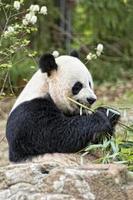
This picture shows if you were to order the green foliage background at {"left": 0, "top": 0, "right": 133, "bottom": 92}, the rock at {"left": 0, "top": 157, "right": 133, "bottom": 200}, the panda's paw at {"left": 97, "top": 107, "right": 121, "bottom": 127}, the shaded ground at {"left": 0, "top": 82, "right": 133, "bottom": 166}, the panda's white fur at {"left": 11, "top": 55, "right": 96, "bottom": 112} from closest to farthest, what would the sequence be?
the rock at {"left": 0, "top": 157, "right": 133, "bottom": 200} → the panda's paw at {"left": 97, "top": 107, "right": 121, "bottom": 127} → the panda's white fur at {"left": 11, "top": 55, "right": 96, "bottom": 112} → the shaded ground at {"left": 0, "top": 82, "right": 133, "bottom": 166} → the green foliage background at {"left": 0, "top": 0, "right": 133, "bottom": 92}

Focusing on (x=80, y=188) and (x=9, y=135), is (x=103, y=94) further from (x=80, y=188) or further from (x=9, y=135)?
(x=80, y=188)

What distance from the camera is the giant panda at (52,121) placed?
684 cm

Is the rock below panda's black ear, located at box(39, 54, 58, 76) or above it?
below

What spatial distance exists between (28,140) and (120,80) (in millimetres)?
10724

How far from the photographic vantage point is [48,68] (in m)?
7.15

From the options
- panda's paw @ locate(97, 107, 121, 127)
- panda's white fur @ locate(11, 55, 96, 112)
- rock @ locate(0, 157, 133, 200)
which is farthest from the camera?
panda's white fur @ locate(11, 55, 96, 112)

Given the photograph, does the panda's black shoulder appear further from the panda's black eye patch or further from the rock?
the rock

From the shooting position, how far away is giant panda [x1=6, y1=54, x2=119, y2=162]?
22.5 ft

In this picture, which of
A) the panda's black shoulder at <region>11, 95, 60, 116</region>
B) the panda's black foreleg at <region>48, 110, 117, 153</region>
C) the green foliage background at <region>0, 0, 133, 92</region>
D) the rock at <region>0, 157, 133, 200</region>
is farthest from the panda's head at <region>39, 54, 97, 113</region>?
the green foliage background at <region>0, 0, 133, 92</region>

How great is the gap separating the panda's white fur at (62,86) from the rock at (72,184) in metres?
1.74

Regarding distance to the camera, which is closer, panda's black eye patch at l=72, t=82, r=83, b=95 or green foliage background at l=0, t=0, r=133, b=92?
panda's black eye patch at l=72, t=82, r=83, b=95

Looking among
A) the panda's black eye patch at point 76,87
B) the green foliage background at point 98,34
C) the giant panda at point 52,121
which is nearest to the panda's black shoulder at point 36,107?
the giant panda at point 52,121

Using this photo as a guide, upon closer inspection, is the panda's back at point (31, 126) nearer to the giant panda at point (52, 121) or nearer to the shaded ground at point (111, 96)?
the giant panda at point (52, 121)

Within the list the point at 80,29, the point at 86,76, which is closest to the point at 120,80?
the point at 80,29
